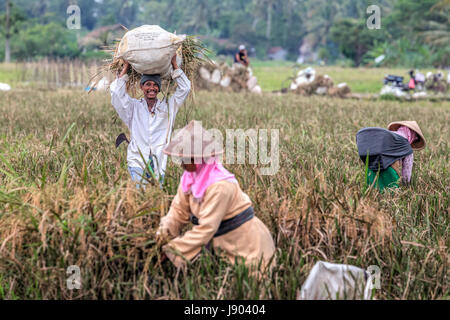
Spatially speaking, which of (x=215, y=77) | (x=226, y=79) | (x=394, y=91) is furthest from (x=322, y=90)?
(x=215, y=77)

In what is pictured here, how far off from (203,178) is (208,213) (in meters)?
0.17

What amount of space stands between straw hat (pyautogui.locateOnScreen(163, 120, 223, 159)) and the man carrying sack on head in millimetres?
1295

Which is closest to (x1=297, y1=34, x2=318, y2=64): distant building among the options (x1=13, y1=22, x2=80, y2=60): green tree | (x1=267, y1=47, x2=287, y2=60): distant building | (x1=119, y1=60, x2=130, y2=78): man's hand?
(x1=267, y1=47, x2=287, y2=60): distant building

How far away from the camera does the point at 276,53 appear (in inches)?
2359

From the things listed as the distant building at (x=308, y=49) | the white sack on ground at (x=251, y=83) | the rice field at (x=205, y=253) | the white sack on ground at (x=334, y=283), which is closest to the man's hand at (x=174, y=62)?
the rice field at (x=205, y=253)

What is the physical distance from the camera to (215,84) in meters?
16.3

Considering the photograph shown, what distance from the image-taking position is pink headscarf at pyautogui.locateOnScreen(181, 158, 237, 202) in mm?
2459

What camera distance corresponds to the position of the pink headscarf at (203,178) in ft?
8.07

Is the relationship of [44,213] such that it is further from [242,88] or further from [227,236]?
[242,88]

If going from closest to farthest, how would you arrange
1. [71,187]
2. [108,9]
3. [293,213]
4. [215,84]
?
[293,213]
[71,187]
[215,84]
[108,9]

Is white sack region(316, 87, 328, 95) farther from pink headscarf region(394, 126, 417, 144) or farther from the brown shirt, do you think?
the brown shirt

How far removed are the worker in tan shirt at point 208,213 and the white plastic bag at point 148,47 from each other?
1.15m

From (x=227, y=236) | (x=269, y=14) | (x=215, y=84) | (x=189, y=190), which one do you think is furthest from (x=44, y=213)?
(x=269, y=14)

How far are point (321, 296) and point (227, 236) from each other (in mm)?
502
